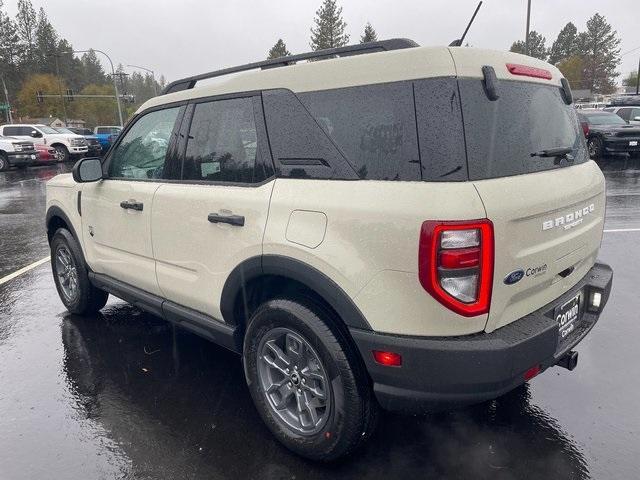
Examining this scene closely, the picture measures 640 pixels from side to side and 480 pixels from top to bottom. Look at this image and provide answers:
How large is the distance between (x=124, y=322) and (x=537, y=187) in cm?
369

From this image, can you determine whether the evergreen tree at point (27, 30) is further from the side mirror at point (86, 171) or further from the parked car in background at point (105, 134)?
the side mirror at point (86, 171)

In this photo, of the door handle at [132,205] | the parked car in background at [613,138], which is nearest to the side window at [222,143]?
the door handle at [132,205]

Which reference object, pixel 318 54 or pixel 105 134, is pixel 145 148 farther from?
pixel 105 134

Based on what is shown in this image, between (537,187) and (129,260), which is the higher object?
(537,187)

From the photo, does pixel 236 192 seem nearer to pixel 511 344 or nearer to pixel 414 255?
pixel 414 255

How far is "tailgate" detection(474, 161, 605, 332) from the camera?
83.3 inches

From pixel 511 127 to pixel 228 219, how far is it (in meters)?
1.47

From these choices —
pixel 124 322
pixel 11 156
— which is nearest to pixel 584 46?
pixel 11 156

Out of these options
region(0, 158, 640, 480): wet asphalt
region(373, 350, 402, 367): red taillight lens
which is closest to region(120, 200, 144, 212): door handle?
region(0, 158, 640, 480): wet asphalt

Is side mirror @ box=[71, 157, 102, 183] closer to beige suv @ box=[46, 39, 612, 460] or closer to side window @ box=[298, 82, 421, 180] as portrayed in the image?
beige suv @ box=[46, 39, 612, 460]

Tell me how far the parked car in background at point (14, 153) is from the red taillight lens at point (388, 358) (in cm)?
2395

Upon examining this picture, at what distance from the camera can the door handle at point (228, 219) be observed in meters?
2.69

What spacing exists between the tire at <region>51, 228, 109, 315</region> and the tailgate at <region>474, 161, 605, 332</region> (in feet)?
11.6

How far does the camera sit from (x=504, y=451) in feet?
8.75
